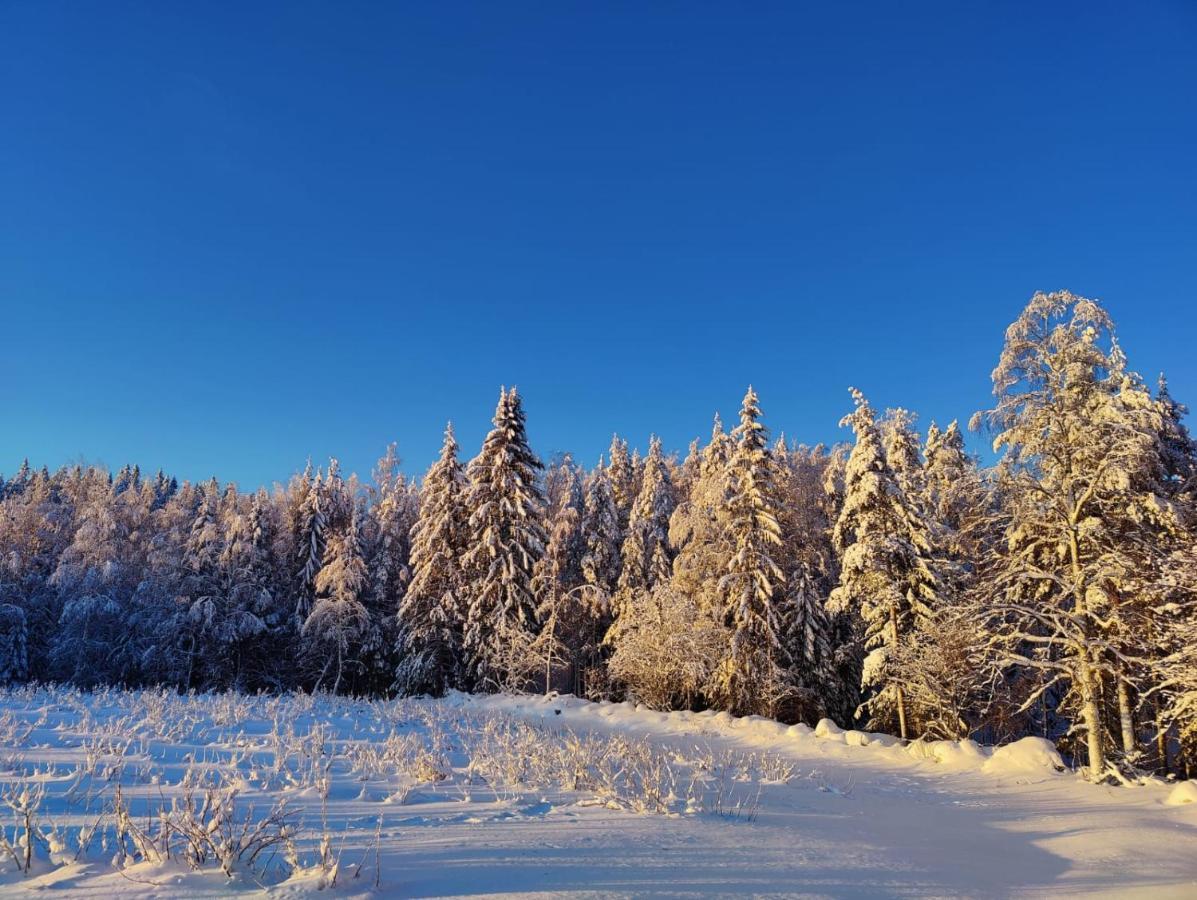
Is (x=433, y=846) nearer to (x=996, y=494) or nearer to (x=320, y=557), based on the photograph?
(x=996, y=494)

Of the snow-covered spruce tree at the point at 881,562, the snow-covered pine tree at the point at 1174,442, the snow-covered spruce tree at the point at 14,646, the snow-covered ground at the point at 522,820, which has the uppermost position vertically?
the snow-covered pine tree at the point at 1174,442

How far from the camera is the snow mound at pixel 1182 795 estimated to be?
10414 millimetres

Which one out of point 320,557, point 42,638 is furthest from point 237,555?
point 42,638

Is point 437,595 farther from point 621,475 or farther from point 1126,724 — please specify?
point 1126,724

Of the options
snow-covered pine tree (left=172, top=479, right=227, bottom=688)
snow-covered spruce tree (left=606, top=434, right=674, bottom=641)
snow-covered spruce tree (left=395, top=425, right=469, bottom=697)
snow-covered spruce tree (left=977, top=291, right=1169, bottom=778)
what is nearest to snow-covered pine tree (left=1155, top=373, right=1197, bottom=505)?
snow-covered spruce tree (left=977, top=291, right=1169, bottom=778)

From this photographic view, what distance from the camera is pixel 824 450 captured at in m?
69.9

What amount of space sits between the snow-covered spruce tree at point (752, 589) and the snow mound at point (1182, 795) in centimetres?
1512

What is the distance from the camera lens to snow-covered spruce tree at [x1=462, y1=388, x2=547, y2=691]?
101 ft

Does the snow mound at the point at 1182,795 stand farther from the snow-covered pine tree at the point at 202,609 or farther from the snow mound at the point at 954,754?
the snow-covered pine tree at the point at 202,609

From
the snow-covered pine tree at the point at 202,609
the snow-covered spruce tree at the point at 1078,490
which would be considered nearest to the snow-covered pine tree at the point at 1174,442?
the snow-covered spruce tree at the point at 1078,490

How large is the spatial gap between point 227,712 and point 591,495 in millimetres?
26873

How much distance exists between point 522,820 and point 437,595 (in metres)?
28.7

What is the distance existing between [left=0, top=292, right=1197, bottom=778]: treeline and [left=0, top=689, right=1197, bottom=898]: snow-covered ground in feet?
15.5

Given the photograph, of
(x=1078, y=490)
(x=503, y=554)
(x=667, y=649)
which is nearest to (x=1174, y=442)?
(x=1078, y=490)
